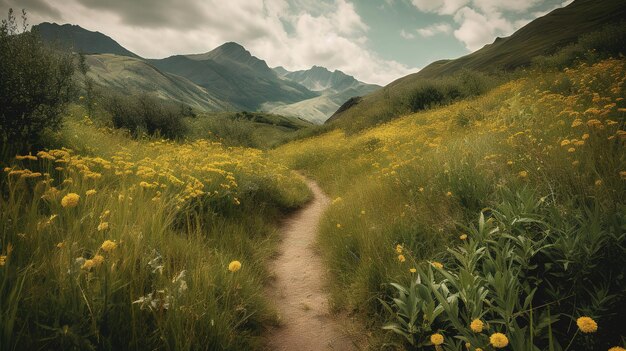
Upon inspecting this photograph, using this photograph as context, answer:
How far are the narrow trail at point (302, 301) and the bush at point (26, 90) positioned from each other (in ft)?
14.3

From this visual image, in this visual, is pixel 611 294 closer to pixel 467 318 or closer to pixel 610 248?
pixel 610 248

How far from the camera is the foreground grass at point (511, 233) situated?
1.96 metres

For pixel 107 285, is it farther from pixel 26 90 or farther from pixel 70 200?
pixel 26 90

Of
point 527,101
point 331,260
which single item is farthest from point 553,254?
point 527,101

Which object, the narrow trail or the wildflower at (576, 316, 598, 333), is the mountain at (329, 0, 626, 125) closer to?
the narrow trail

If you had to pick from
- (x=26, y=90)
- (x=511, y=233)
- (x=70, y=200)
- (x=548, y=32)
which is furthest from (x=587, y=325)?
(x=548, y=32)

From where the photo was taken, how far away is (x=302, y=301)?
3.71m

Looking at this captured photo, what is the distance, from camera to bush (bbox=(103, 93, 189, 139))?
14.8m

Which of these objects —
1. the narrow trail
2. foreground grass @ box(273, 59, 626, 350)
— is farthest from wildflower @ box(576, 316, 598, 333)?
the narrow trail

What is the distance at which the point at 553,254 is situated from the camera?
2.22 m

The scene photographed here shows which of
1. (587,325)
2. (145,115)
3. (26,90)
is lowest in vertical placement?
(587,325)

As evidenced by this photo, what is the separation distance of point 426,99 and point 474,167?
59.9 ft

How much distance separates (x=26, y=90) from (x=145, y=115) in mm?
11812

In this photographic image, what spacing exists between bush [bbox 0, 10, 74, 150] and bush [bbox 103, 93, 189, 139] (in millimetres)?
8950
